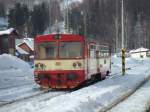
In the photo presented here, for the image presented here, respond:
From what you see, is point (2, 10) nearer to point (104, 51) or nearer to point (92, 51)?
point (104, 51)

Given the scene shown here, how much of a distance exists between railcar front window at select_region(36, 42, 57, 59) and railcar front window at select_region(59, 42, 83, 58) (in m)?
0.37

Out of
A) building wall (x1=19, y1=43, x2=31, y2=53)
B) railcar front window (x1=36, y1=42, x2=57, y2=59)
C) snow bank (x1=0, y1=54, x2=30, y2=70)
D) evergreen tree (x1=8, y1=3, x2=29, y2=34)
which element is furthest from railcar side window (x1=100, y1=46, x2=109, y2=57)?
evergreen tree (x1=8, y1=3, x2=29, y2=34)

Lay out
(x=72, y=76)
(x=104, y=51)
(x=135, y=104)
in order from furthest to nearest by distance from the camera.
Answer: (x=104, y=51) < (x=72, y=76) < (x=135, y=104)

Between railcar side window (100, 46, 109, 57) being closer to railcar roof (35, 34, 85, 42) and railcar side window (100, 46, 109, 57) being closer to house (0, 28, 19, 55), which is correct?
railcar roof (35, 34, 85, 42)

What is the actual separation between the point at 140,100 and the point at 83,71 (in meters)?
5.96

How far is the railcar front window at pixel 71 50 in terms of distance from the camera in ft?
78.1

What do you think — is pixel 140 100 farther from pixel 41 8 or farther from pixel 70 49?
pixel 41 8

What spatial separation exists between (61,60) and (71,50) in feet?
2.16

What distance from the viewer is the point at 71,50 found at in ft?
78.6

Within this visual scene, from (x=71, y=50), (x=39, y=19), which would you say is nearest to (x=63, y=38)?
(x=71, y=50)

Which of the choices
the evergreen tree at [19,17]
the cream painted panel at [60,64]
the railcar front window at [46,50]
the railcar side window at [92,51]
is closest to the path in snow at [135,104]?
the cream painted panel at [60,64]

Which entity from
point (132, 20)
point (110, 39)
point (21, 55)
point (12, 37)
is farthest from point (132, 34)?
point (12, 37)

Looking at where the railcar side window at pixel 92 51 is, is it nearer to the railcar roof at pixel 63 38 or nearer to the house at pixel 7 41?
the railcar roof at pixel 63 38

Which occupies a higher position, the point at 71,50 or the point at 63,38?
the point at 63,38
